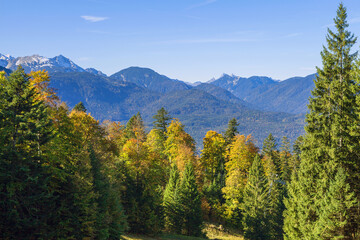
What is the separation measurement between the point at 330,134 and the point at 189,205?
22134mm

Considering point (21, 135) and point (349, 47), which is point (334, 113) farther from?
point (21, 135)

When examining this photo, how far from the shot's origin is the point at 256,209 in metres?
44.1

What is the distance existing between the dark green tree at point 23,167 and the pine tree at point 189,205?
20872mm

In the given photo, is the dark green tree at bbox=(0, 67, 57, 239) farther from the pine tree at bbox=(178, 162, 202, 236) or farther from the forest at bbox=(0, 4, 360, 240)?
the pine tree at bbox=(178, 162, 202, 236)

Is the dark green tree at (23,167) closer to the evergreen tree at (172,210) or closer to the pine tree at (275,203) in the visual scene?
the evergreen tree at (172,210)

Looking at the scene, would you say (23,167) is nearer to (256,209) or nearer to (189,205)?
(189,205)

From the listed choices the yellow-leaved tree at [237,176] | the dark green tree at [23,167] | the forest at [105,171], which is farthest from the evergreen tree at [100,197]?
the yellow-leaved tree at [237,176]

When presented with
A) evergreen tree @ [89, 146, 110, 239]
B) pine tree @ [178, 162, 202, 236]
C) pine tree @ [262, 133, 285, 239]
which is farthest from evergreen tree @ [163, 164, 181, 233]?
evergreen tree @ [89, 146, 110, 239]

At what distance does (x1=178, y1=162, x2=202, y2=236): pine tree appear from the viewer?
1625 inches

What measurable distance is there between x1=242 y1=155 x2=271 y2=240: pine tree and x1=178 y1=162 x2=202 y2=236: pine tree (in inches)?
287

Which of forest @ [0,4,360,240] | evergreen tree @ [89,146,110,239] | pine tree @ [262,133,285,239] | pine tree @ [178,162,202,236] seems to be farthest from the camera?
pine tree @ [262,133,285,239]

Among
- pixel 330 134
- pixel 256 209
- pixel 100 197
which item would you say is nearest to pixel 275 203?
pixel 256 209

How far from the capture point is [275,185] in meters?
55.4

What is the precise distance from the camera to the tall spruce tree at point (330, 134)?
24062 millimetres
